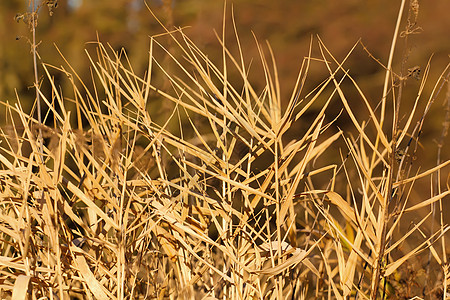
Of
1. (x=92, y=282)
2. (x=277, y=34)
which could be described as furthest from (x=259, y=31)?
(x=92, y=282)

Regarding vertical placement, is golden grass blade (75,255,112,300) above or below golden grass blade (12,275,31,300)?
below

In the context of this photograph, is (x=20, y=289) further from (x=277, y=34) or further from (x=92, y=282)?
(x=277, y=34)

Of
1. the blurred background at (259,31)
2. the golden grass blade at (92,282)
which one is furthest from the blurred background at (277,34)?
the golden grass blade at (92,282)

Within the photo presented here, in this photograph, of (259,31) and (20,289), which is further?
(259,31)

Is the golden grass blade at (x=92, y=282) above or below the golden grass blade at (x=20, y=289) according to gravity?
below

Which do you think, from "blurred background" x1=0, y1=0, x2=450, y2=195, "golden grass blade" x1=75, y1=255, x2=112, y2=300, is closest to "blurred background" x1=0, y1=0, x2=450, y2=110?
"blurred background" x1=0, y1=0, x2=450, y2=195

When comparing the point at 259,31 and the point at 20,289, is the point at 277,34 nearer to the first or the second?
the point at 259,31

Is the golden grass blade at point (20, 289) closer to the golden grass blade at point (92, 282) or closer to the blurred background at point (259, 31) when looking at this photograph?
the golden grass blade at point (92, 282)

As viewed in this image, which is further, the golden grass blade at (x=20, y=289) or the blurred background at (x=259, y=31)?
the blurred background at (x=259, y=31)

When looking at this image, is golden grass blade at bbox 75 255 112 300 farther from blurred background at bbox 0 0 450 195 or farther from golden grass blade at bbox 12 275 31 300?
blurred background at bbox 0 0 450 195

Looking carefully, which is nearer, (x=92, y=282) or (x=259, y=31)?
(x=92, y=282)

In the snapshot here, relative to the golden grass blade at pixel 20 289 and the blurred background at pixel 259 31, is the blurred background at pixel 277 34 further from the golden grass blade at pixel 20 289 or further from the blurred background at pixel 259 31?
the golden grass blade at pixel 20 289

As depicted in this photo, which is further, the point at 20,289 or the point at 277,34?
the point at 277,34

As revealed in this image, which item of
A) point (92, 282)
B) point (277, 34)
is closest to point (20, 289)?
point (92, 282)
